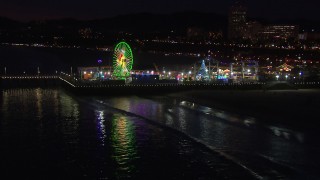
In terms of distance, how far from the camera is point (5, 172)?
12547 millimetres

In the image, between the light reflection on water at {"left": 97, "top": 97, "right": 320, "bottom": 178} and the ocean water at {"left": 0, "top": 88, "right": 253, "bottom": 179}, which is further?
the light reflection on water at {"left": 97, "top": 97, "right": 320, "bottom": 178}

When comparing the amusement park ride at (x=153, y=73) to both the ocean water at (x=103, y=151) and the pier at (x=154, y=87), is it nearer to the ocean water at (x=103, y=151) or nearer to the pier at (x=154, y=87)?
the pier at (x=154, y=87)

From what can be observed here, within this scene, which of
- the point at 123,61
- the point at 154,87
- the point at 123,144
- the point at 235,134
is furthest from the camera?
the point at 123,61

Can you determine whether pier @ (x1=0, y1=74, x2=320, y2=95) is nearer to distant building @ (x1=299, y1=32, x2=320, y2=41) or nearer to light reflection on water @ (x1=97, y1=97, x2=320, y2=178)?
light reflection on water @ (x1=97, y1=97, x2=320, y2=178)

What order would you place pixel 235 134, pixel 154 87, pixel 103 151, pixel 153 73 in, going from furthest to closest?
1. pixel 153 73
2. pixel 154 87
3. pixel 235 134
4. pixel 103 151

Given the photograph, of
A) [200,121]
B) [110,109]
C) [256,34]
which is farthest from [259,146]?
[256,34]

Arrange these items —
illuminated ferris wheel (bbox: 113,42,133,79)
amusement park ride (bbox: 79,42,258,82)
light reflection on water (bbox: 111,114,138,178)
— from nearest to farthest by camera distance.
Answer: light reflection on water (bbox: 111,114,138,178)
amusement park ride (bbox: 79,42,258,82)
illuminated ferris wheel (bbox: 113,42,133,79)

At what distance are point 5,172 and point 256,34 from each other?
170 meters

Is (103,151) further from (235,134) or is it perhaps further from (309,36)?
(309,36)

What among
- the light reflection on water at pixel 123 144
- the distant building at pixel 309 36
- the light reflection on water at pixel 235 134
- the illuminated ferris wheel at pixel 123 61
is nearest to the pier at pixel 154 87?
the illuminated ferris wheel at pixel 123 61

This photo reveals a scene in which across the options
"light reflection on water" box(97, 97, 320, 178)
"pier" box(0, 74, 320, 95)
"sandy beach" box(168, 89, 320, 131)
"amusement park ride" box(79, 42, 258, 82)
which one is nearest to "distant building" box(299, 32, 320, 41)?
"amusement park ride" box(79, 42, 258, 82)

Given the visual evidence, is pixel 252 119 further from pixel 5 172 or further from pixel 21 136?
pixel 5 172

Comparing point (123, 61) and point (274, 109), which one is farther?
point (123, 61)

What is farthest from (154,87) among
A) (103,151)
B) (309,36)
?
(309,36)
